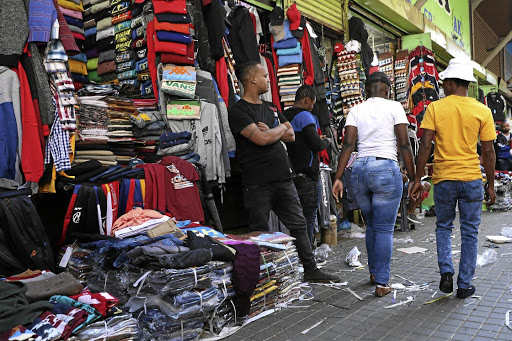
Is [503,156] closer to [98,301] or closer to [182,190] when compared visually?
[182,190]

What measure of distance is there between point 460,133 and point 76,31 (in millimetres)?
4691

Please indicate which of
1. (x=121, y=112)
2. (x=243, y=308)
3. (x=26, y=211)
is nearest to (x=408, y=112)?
(x=121, y=112)

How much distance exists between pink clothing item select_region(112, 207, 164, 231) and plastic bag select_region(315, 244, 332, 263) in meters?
2.75

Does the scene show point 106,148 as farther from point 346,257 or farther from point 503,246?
point 503,246

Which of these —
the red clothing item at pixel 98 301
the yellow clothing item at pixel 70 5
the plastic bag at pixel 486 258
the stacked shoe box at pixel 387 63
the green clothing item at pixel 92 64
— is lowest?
the plastic bag at pixel 486 258

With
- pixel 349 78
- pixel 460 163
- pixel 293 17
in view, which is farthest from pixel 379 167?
pixel 349 78

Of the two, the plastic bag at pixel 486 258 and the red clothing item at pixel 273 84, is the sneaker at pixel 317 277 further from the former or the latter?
the red clothing item at pixel 273 84

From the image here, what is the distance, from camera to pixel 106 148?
15.7 ft

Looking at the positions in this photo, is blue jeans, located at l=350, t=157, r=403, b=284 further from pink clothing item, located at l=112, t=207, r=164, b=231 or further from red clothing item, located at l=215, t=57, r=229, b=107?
red clothing item, located at l=215, t=57, r=229, b=107

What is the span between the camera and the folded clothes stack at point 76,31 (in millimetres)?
5676

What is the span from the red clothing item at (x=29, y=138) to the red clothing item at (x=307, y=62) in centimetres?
437

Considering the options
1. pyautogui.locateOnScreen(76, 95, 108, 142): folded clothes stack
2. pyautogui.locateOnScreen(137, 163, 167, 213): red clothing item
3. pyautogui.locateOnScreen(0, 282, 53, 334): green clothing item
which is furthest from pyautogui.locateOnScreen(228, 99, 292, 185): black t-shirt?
pyautogui.locateOnScreen(0, 282, 53, 334): green clothing item

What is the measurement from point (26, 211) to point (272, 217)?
130 inches

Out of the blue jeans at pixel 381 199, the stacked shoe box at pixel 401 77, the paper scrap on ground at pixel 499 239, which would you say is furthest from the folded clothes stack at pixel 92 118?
the stacked shoe box at pixel 401 77
